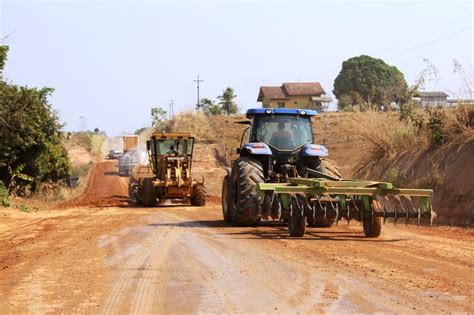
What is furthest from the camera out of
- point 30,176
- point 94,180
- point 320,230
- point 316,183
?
point 94,180

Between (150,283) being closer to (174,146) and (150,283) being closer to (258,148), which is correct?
(258,148)

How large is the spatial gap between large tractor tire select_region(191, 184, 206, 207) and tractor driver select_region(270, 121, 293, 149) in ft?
36.0

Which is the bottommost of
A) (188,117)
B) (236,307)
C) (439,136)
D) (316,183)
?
(236,307)

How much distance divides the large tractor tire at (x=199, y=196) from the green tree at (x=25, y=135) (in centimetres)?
752

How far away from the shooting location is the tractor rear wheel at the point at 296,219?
12773 millimetres

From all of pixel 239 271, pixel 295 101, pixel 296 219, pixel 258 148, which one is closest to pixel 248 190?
pixel 258 148

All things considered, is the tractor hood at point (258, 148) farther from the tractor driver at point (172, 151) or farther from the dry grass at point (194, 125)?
the dry grass at point (194, 125)

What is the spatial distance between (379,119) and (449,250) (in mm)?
13889

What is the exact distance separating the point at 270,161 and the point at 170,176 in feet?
38.7

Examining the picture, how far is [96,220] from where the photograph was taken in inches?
770

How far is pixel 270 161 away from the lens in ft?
51.8

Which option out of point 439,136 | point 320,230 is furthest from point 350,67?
point 320,230

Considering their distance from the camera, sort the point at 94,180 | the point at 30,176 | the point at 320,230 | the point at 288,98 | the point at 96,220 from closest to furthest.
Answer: the point at 320,230 < the point at 96,220 < the point at 30,176 < the point at 94,180 < the point at 288,98

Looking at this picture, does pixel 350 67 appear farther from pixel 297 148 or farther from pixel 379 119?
pixel 297 148
